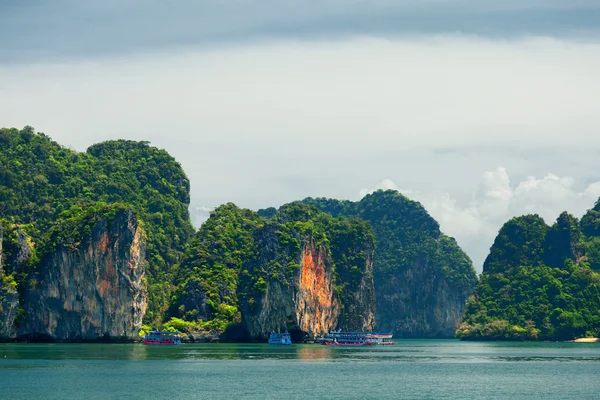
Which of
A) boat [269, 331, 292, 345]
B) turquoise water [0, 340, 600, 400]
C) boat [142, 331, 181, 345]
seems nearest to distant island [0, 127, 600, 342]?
boat [269, 331, 292, 345]

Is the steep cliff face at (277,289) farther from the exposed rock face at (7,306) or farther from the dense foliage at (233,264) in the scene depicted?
the exposed rock face at (7,306)

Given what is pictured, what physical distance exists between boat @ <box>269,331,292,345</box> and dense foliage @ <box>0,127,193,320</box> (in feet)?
78.9

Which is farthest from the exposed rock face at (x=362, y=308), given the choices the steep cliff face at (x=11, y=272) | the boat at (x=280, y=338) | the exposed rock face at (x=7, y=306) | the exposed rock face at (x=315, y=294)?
the exposed rock face at (x=7, y=306)

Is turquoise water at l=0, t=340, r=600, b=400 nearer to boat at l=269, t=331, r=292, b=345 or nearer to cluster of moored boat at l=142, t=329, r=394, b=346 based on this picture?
cluster of moored boat at l=142, t=329, r=394, b=346

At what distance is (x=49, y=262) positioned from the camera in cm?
14138

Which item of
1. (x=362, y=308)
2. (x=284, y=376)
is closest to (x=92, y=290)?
(x=284, y=376)

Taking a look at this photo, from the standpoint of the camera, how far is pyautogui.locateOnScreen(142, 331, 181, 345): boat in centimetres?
14650

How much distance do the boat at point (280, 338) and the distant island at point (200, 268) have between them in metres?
2.57

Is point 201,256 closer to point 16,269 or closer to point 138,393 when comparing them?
point 16,269

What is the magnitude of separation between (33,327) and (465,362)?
2590 inches

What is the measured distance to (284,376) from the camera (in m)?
86.2

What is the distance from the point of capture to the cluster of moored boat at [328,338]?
5787 inches

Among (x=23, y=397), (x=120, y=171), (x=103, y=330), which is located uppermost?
(x=120, y=171)

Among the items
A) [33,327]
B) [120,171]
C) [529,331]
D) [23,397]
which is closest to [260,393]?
[23,397]
